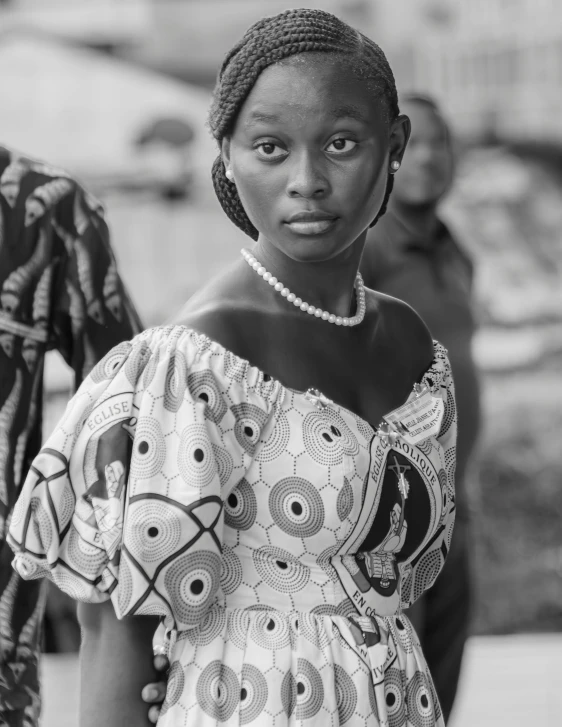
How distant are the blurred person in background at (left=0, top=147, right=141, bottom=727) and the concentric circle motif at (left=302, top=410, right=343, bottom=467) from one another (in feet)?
2.31

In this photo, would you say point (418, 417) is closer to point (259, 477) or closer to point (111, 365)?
point (259, 477)

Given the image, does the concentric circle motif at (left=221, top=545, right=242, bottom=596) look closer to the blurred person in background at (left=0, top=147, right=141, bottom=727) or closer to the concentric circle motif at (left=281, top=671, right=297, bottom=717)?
the concentric circle motif at (left=281, top=671, right=297, bottom=717)

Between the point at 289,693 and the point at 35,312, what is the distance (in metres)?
0.90

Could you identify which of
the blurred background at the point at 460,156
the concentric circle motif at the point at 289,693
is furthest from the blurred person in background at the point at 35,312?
the blurred background at the point at 460,156

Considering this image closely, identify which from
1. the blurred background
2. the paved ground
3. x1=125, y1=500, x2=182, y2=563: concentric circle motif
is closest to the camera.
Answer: x1=125, y1=500, x2=182, y2=563: concentric circle motif

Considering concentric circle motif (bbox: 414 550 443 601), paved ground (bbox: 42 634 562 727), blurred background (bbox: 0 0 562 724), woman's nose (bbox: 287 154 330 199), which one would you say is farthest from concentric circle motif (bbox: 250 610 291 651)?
blurred background (bbox: 0 0 562 724)

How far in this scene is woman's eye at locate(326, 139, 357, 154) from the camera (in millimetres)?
1366

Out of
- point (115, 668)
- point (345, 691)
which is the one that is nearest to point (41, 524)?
point (115, 668)

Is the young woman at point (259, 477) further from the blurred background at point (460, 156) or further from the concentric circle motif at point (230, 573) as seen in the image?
the blurred background at point (460, 156)

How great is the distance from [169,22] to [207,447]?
4.89m

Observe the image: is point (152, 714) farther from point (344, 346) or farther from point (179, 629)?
point (344, 346)

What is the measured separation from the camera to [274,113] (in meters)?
1.35

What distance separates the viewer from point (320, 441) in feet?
4.45

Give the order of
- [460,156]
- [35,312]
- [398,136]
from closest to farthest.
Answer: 1. [398,136]
2. [35,312]
3. [460,156]
